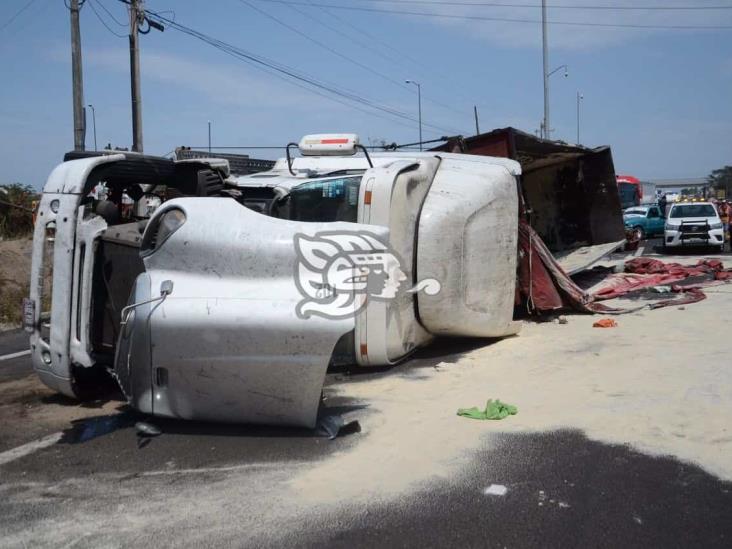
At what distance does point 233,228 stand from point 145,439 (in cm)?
162

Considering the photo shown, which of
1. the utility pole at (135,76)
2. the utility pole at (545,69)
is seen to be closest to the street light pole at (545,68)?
the utility pole at (545,69)

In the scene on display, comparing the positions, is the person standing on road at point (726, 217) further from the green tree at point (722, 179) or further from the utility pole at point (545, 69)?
the green tree at point (722, 179)

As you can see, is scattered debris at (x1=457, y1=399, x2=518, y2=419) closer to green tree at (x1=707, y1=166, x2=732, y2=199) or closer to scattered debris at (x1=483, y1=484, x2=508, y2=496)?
scattered debris at (x1=483, y1=484, x2=508, y2=496)

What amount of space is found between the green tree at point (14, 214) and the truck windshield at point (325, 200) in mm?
13660

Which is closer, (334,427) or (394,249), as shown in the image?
(334,427)

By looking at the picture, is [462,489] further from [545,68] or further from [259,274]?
[545,68]

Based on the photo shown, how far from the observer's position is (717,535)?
332cm

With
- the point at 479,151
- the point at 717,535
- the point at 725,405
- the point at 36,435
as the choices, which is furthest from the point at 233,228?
the point at 479,151

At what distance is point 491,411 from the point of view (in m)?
5.12

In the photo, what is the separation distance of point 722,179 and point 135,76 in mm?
94173

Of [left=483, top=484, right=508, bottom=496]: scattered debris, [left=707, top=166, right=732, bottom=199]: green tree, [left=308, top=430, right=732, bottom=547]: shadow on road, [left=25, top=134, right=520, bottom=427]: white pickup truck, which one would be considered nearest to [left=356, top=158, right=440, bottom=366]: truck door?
[left=25, top=134, right=520, bottom=427]: white pickup truck

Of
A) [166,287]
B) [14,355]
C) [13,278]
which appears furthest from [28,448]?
[13,278]

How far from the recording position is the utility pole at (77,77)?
1680 cm

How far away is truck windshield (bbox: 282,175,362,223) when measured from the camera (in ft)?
21.5
